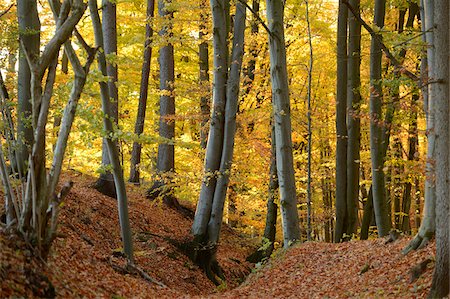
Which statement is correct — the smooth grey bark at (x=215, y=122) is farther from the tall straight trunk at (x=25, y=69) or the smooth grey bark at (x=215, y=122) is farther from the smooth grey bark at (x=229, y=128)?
the tall straight trunk at (x=25, y=69)

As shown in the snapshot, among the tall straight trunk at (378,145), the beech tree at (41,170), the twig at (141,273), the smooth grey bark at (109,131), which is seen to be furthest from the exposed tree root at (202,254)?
the beech tree at (41,170)

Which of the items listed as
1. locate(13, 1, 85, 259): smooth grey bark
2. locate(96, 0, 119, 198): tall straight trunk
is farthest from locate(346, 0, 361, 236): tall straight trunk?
locate(13, 1, 85, 259): smooth grey bark

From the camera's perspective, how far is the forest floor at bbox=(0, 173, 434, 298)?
6.75 m

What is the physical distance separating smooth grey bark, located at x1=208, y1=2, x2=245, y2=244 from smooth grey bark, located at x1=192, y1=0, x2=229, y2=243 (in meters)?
0.13

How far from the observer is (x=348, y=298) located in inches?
307

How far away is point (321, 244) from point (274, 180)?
13.2ft

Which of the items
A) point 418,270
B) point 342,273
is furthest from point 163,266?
point 418,270

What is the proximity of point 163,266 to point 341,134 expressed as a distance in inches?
→ 234

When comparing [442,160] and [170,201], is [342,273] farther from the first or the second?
[170,201]

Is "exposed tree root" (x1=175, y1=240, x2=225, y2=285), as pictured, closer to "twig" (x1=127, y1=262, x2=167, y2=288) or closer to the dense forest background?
the dense forest background

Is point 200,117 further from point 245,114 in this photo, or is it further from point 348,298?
point 348,298

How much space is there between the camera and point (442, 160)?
246 inches

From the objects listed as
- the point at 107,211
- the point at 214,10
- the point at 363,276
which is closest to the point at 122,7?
the point at 214,10

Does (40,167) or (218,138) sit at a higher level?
(218,138)
